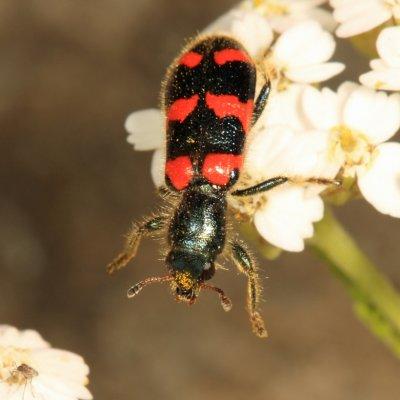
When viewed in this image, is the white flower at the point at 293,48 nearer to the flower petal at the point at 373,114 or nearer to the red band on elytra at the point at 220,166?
the flower petal at the point at 373,114

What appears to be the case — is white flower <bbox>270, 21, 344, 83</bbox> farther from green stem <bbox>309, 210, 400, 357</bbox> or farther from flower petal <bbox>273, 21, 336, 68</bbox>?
green stem <bbox>309, 210, 400, 357</bbox>

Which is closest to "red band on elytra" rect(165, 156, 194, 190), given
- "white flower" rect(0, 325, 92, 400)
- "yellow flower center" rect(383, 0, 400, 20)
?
"white flower" rect(0, 325, 92, 400)

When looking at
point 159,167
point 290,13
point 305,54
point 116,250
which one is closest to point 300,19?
point 290,13

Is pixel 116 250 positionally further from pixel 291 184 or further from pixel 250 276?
pixel 291 184

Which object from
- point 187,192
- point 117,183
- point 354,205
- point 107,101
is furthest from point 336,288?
point 187,192

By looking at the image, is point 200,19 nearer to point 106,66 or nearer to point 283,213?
point 106,66
